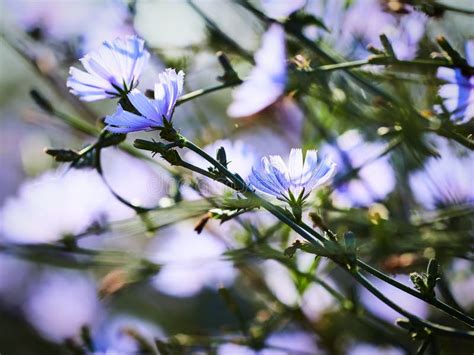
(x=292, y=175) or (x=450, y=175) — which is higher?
(x=450, y=175)

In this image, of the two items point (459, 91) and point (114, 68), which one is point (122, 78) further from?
point (459, 91)

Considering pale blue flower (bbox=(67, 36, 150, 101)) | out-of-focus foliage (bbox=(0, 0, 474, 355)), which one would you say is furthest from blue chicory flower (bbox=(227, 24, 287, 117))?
pale blue flower (bbox=(67, 36, 150, 101))

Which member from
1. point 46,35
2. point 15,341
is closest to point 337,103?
point 46,35

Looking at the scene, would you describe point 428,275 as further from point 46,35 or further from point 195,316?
point 195,316

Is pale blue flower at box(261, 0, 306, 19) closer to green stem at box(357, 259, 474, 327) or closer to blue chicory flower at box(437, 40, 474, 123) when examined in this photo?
blue chicory flower at box(437, 40, 474, 123)

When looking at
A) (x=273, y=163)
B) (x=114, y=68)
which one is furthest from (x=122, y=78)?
(x=273, y=163)

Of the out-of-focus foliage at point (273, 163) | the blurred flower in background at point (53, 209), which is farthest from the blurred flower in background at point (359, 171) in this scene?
the blurred flower in background at point (53, 209)
